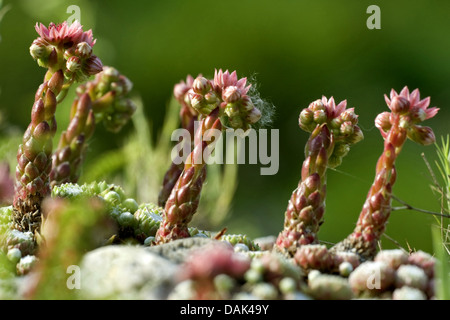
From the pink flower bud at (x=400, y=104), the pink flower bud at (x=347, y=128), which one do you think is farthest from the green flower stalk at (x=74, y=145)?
the pink flower bud at (x=400, y=104)

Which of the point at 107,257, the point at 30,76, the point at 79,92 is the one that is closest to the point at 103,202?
the point at 107,257

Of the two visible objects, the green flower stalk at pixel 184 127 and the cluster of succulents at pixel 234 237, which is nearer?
the cluster of succulents at pixel 234 237

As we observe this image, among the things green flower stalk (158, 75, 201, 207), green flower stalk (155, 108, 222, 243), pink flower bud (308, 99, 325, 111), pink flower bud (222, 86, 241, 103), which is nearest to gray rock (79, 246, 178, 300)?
green flower stalk (155, 108, 222, 243)

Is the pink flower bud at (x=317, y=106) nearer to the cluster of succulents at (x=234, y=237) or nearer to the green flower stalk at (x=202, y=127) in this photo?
the cluster of succulents at (x=234, y=237)

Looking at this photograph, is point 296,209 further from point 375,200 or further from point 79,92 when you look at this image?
point 79,92

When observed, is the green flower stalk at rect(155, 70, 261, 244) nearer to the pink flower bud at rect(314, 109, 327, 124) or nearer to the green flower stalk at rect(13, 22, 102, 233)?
the pink flower bud at rect(314, 109, 327, 124)
